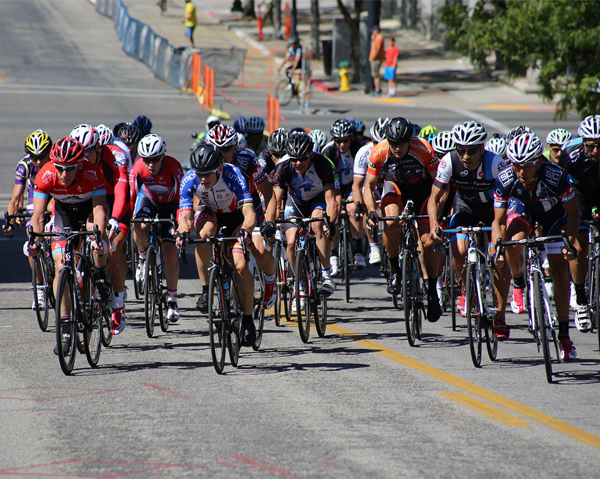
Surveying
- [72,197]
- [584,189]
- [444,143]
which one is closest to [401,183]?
[444,143]

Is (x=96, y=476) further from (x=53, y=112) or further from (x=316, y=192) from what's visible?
(x=53, y=112)

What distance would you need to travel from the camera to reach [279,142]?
454 inches

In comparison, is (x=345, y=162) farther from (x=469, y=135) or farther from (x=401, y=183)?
(x=469, y=135)

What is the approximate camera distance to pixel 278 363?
915 cm

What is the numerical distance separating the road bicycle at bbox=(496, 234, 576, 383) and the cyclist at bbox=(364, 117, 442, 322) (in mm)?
2179

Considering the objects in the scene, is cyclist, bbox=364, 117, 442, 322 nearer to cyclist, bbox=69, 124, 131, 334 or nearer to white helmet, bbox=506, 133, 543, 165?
white helmet, bbox=506, 133, 543, 165

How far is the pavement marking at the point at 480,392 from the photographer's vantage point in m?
6.91

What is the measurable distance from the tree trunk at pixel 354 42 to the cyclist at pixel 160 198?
26.7m

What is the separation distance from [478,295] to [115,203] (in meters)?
3.80

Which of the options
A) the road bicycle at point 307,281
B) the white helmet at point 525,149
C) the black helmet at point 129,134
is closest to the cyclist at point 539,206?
the white helmet at point 525,149

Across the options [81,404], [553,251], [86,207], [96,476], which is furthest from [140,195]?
[96,476]

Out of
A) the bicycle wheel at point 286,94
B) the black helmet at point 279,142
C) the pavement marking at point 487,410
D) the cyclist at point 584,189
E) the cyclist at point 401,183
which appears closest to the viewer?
the pavement marking at point 487,410

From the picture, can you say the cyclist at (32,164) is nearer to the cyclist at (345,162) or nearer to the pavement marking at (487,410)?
the cyclist at (345,162)

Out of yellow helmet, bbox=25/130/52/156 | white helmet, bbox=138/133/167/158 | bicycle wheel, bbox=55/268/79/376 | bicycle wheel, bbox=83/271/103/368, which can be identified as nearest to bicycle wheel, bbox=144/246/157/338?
bicycle wheel, bbox=83/271/103/368
